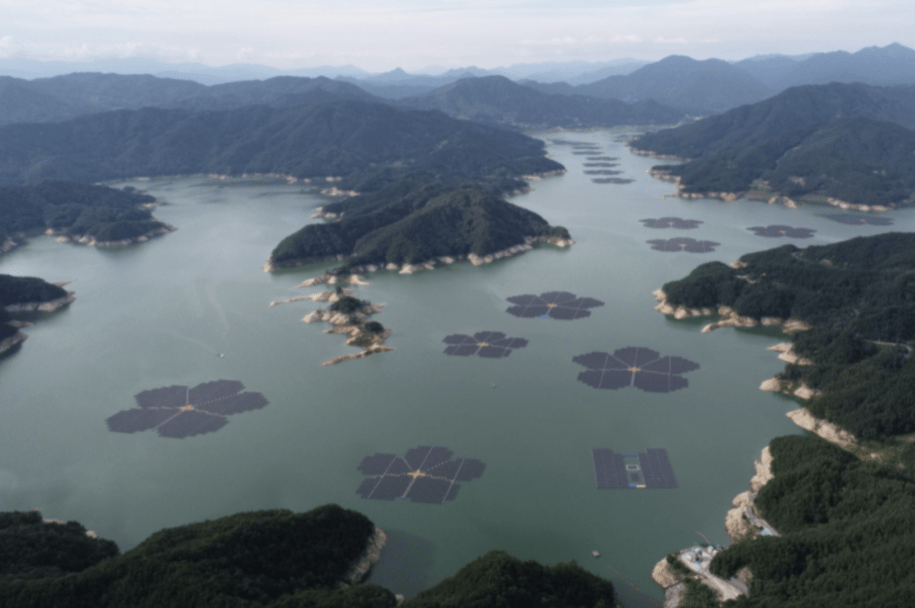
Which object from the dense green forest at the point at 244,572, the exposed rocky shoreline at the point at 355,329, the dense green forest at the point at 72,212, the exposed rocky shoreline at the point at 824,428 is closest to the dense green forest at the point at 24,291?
the exposed rocky shoreline at the point at 355,329

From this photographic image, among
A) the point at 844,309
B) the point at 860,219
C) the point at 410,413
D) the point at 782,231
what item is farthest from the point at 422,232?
the point at 860,219

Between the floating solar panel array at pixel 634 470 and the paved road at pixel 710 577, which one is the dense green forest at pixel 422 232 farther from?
the paved road at pixel 710 577

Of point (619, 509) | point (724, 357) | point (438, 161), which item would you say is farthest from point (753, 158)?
point (619, 509)

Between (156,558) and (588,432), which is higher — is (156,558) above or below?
above

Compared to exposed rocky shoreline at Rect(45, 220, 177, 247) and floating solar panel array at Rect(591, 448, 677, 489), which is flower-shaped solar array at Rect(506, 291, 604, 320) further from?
exposed rocky shoreline at Rect(45, 220, 177, 247)

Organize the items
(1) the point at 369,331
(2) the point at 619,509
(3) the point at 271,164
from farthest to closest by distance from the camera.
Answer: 1. (3) the point at 271,164
2. (1) the point at 369,331
3. (2) the point at 619,509

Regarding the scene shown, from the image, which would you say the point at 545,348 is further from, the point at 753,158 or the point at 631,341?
the point at 753,158
